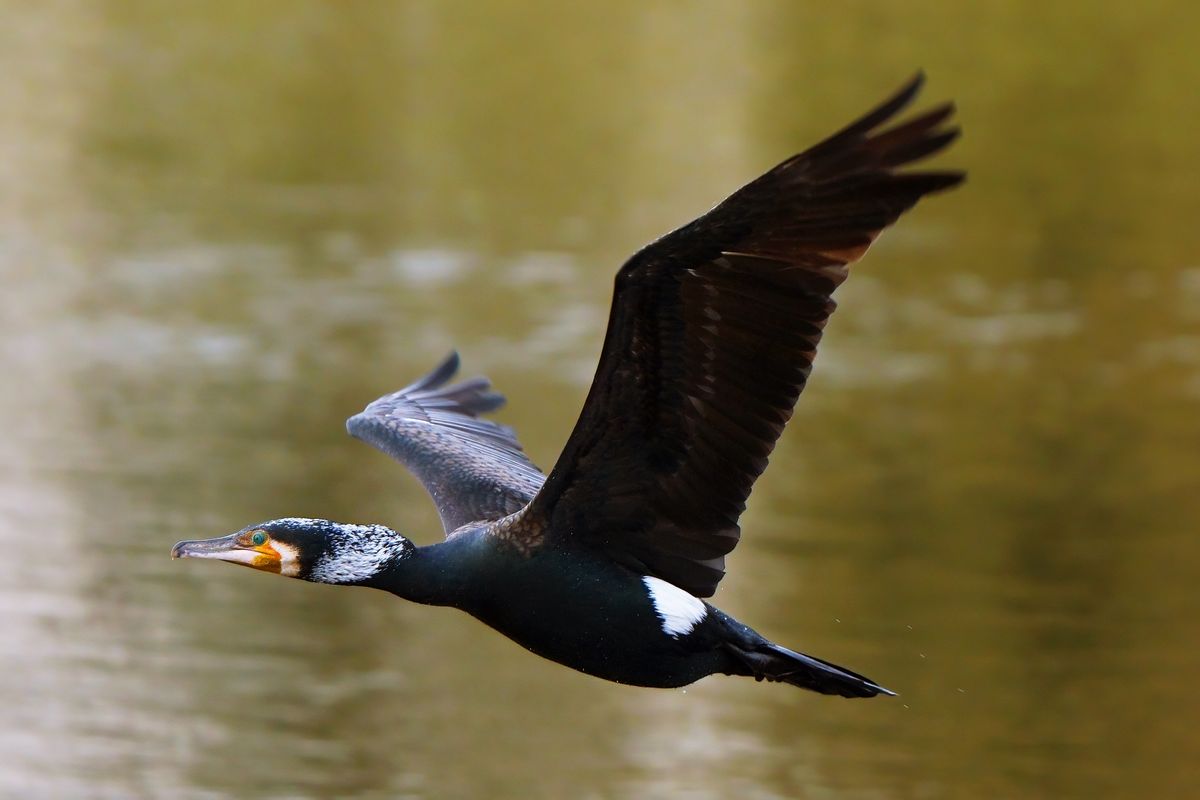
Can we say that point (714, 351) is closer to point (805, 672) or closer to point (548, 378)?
point (805, 672)

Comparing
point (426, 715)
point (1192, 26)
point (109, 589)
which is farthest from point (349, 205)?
point (1192, 26)

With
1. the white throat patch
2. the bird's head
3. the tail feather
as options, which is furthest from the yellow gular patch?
the tail feather

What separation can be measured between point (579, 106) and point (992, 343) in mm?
9002

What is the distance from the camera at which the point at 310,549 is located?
6711mm

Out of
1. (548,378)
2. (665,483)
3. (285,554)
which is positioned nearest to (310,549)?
(285,554)

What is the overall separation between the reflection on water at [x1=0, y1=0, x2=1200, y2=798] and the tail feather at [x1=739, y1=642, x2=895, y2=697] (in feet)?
10.2

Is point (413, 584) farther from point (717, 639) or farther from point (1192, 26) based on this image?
point (1192, 26)

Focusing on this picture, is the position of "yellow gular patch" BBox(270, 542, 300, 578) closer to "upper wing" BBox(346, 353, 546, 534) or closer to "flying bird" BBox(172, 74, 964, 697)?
"flying bird" BBox(172, 74, 964, 697)

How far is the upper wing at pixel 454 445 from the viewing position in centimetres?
798

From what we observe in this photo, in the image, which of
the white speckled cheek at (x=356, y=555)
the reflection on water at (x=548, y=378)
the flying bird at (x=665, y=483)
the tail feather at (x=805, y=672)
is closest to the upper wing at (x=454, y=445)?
the flying bird at (x=665, y=483)

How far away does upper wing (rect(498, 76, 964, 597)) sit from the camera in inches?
223

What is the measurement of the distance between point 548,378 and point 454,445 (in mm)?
7261

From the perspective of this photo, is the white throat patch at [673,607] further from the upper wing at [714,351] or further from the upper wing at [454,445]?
the upper wing at [454,445]

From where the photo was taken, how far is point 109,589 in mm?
12062
